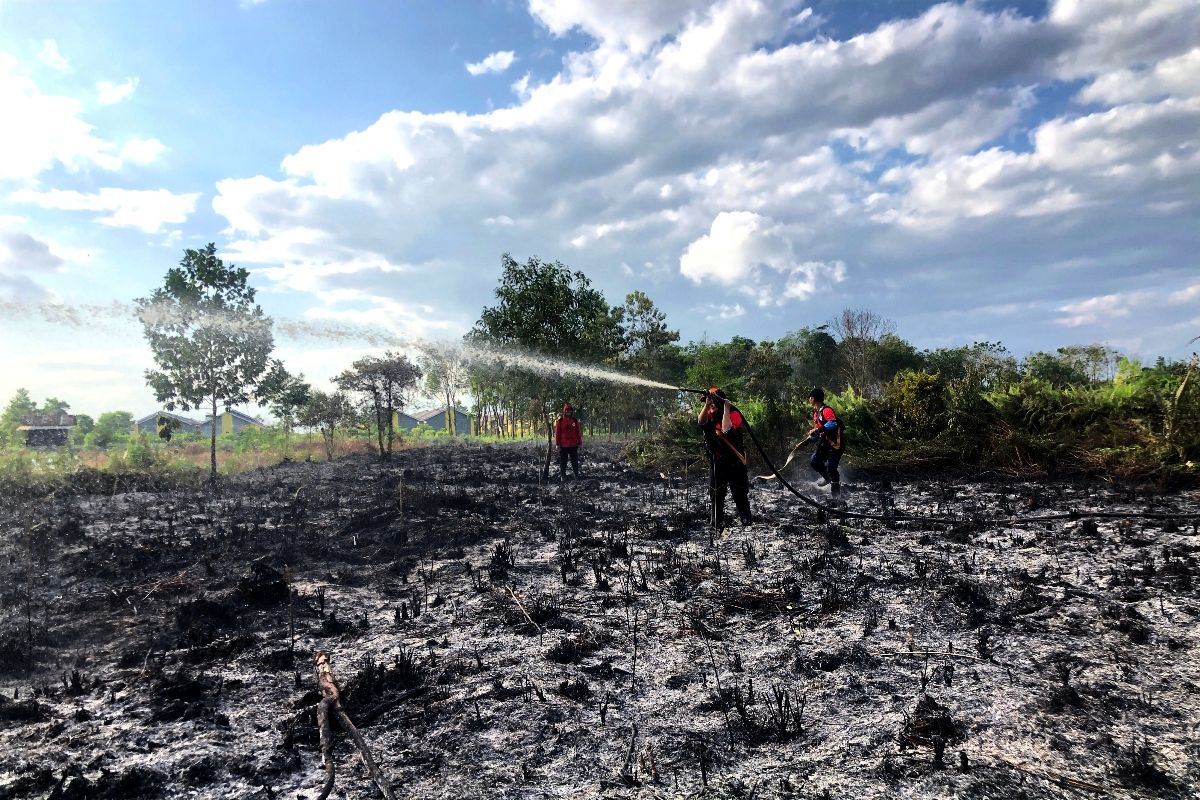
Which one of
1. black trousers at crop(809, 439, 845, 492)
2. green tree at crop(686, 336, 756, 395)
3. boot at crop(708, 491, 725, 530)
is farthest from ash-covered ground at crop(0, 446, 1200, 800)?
green tree at crop(686, 336, 756, 395)

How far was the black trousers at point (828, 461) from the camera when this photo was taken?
11.5 m

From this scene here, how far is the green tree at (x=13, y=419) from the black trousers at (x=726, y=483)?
2374cm

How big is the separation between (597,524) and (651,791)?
22.8 ft

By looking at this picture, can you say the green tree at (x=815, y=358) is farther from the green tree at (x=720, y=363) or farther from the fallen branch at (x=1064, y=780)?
the fallen branch at (x=1064, y=780)

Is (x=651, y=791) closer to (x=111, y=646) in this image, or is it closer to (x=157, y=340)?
(x=111, y=646)

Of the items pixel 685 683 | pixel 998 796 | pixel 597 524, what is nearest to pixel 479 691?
pixel 685 683

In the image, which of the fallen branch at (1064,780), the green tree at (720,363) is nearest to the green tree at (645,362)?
the green tree at (720,363)

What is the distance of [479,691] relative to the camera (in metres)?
4.86

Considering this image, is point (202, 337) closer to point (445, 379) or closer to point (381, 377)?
point (381, 377)

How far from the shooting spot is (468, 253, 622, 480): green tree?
54.0 ft

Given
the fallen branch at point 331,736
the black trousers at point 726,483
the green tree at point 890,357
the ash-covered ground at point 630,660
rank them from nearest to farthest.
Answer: the fallen branch at point 331,736
the ash-covered ground at point 630,660
the black trousers at point 726,483
the green tree at point 890,357

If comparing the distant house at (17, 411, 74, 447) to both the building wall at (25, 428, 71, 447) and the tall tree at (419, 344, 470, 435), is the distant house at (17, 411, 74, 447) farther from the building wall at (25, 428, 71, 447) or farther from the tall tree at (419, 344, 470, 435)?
the tall tree at (419, 344, 470, 435)

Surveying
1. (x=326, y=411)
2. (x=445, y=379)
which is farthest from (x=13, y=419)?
(x=445, y=379)

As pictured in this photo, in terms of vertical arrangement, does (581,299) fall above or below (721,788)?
above
